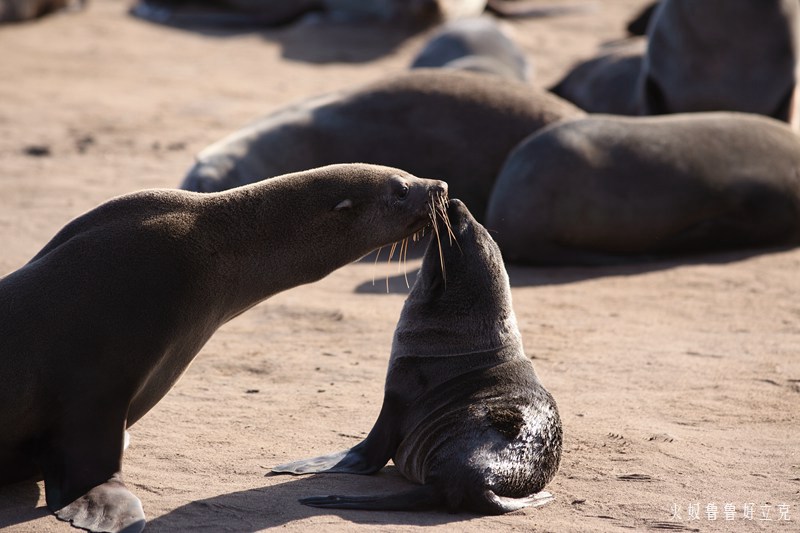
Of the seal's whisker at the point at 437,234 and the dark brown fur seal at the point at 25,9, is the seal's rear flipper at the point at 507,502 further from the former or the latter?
the dark brown fur seal at the point at 25,9

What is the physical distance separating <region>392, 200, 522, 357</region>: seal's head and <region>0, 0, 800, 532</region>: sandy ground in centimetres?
49

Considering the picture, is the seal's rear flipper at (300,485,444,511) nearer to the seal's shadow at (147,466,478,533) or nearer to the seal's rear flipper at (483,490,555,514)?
the seal's shadow at (147,466,478,533)

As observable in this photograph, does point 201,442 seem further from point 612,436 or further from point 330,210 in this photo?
point 612,436

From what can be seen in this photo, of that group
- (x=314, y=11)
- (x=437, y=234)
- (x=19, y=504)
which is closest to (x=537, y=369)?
(x=437, y=234)

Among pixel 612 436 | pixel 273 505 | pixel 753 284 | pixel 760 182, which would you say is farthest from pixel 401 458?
pixel 760 182

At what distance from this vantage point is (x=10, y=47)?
14.8m

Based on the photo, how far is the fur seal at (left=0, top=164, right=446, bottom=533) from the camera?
14.0 ft

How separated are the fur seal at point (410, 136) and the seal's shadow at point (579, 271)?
81cm

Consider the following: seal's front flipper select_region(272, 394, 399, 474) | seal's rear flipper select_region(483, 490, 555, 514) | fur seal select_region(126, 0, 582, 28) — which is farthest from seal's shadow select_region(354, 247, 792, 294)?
fur seal select_region(126, 0, 582, 28)

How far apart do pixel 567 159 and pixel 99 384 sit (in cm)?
456

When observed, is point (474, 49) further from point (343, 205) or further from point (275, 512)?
point (275, 512)

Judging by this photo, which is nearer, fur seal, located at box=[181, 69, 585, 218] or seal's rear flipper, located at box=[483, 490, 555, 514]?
seal's rear flipper, located at box=[483, 490, 555, 514]

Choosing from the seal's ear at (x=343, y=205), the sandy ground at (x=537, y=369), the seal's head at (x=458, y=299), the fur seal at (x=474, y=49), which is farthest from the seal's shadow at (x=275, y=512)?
the fur seal at (x=474, y=49)

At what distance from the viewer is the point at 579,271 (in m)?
8.07
